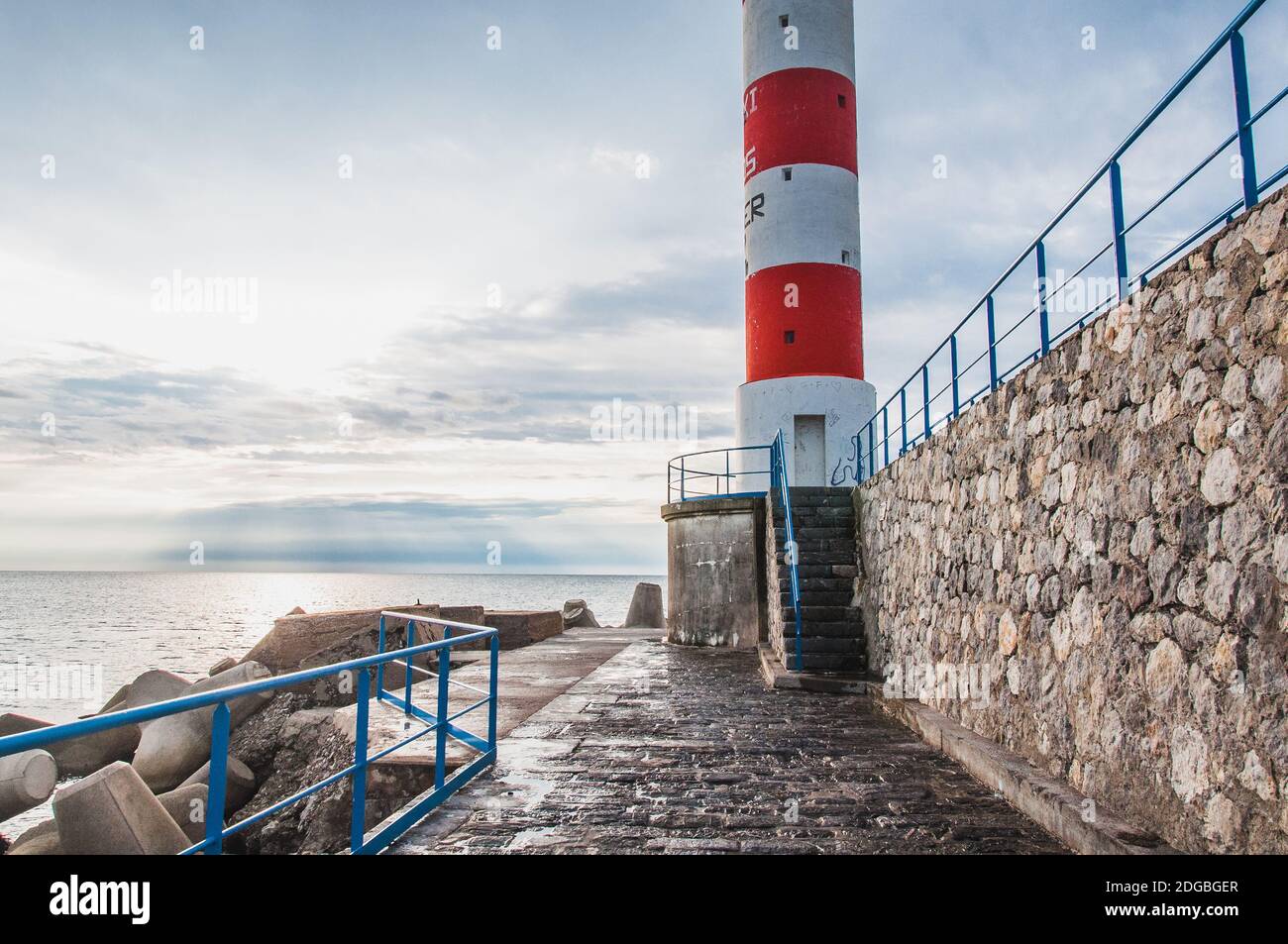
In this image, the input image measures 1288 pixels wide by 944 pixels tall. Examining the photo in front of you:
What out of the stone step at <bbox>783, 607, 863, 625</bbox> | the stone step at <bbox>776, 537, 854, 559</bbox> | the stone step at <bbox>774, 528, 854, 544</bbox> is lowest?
the stone step at <bbox>783, 607, 863, 625</bbox>

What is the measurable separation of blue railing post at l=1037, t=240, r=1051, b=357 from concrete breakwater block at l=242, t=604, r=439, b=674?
10.00 meters

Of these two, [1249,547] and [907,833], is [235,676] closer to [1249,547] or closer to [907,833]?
[907,833]

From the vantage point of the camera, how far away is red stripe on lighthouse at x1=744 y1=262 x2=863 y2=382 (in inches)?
603

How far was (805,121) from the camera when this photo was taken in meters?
15.7

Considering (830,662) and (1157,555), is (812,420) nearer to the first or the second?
(830,662)

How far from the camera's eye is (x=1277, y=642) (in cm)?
295

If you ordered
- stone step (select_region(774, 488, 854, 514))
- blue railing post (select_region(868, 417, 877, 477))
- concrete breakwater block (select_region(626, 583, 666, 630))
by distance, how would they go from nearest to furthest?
blue railing post (select_region(868, 417, 877, 477)), stone step (select_region(774, 488, 854, 514)), concrete breakwater block (select_region(626, 583, 666, 630))

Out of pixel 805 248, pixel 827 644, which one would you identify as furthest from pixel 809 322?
pixel 827 644

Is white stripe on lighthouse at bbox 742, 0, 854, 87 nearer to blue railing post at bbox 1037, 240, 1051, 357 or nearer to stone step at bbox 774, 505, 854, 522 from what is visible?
stone step at bbox 774, 505, 854, 522

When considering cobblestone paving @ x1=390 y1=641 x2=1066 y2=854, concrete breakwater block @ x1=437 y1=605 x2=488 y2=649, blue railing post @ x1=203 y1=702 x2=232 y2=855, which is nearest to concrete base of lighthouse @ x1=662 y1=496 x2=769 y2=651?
concrete breakwater block @ x1=437 y1=605 x2=488 y2=649

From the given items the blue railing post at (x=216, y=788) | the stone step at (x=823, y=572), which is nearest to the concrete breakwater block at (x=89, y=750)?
the stone step at (x=823, y=572)

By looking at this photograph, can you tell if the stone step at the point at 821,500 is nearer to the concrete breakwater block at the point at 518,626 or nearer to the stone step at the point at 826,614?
the stone step at the point at 826,614
